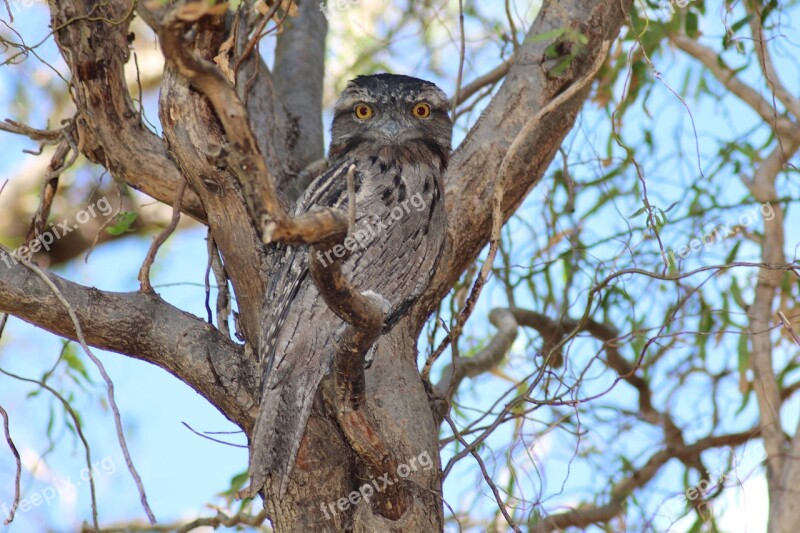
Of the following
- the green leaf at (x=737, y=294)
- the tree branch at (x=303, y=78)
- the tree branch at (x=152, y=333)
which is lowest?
the tree branch at (x=152, y=333)

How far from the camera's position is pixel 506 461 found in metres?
4.19

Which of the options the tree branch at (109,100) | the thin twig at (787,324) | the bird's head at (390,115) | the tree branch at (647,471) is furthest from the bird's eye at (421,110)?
the tree branch at (647,471)

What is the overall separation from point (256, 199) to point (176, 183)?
1.70 metres

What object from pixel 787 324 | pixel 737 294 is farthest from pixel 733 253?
pixel 787 324

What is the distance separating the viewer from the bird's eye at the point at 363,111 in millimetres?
3551

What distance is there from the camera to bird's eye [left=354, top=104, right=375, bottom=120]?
3.55m

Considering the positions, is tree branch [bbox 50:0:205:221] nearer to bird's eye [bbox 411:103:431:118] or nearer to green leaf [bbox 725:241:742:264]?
bird's eye [bbox 411:103:431:118]

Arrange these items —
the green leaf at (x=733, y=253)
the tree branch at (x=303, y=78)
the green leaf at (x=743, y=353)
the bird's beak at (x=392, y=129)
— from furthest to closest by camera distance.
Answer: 1. the green leaf at (x=733, y=253)
2. the tree branch at (x=303, y=78)
3. the green leaf at (x=743, y=353)
4. the bird's beak at (x=392, y=129)

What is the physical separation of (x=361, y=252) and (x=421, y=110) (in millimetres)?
877

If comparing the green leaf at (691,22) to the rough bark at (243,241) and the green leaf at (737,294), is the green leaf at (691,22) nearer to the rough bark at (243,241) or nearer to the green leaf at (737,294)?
the rough bark at (243,241)

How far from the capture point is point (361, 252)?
9.84ft

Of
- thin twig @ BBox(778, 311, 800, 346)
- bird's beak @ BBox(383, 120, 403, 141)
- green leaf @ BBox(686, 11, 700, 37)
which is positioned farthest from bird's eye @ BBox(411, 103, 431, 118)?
thin twig @ BBox(778, 311, 800, 346)

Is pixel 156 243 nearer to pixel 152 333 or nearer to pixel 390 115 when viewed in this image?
pixel 152 333

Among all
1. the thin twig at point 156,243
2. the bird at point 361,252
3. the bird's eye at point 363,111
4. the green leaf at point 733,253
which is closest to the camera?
the bird at point 361,252
